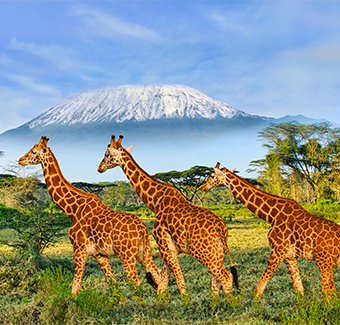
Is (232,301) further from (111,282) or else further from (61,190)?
(61,190)

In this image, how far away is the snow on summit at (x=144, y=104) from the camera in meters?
173

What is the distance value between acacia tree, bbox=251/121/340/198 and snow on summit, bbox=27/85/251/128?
127 m

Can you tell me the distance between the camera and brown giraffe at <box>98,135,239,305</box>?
19.7 feet

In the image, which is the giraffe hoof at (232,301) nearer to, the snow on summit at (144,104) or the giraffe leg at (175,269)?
the giraffe leg at (175,269)

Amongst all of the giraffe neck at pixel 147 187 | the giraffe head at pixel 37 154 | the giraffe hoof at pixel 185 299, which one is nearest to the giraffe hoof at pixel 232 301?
the giraffe hoof at pixel 185 299

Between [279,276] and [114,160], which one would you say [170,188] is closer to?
[114,160]

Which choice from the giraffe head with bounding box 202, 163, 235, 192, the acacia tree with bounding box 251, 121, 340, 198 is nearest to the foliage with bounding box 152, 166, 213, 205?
the acacia tree with bounding box 251, 121, 340, 198

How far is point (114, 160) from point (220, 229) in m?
2.40

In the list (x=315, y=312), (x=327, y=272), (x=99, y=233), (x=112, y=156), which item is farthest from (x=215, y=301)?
(x=112, y=156)

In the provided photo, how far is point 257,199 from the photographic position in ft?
21.4

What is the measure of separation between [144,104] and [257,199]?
191 m

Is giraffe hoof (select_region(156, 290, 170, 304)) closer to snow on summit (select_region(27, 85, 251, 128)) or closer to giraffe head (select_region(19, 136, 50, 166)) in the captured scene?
giraffe head (select_region(19, 136, 50, 166))

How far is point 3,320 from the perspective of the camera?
5.86 meters

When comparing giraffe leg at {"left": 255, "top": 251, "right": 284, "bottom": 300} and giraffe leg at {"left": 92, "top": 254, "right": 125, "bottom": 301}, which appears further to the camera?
giraffe leg at {"left": 92, "top": 254, "right": 125, "bottom": 301}
